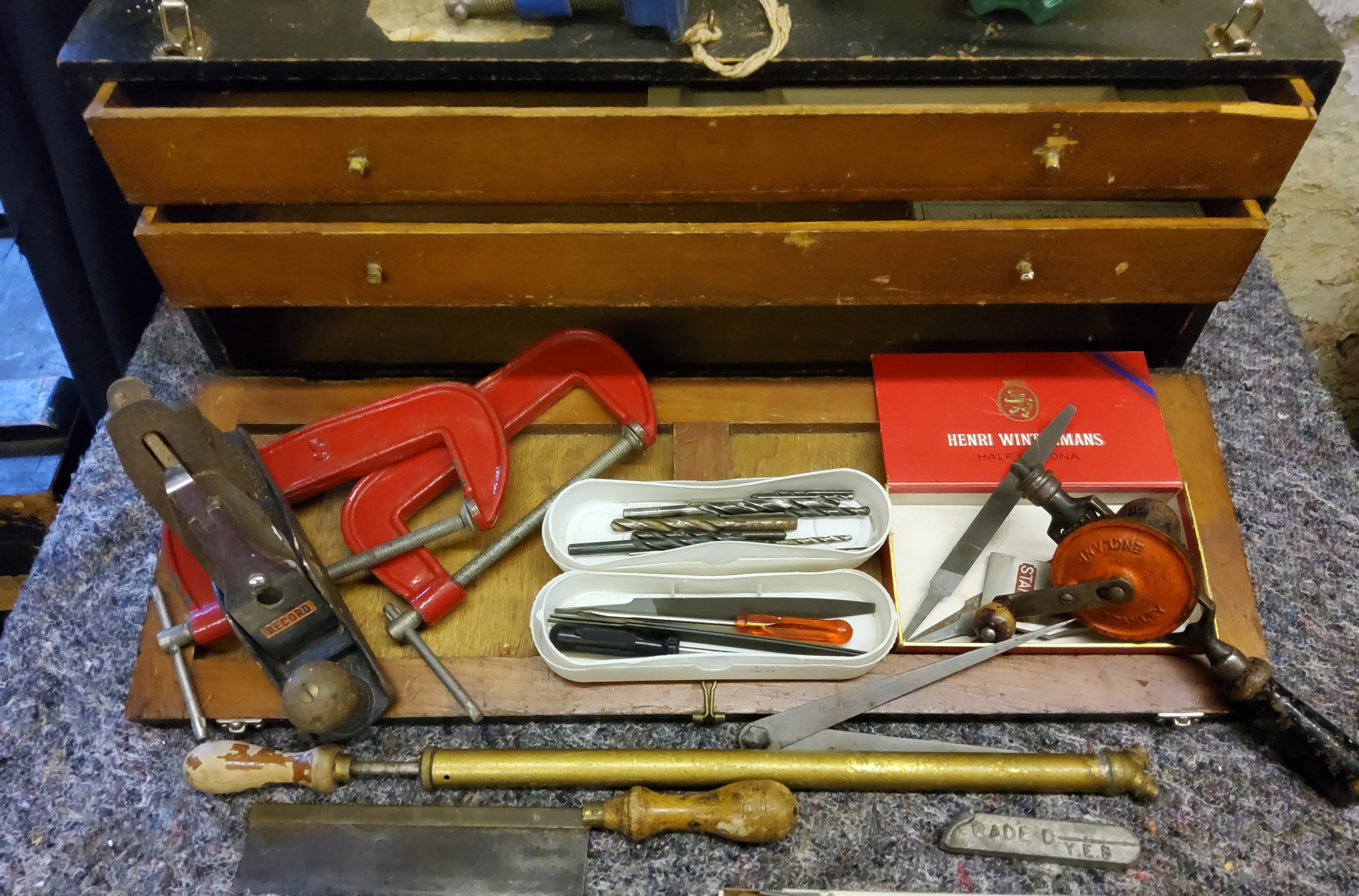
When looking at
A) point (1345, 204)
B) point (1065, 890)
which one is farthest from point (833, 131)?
point (1345, 204)

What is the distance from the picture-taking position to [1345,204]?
47.1 inches

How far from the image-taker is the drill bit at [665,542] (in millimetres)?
901

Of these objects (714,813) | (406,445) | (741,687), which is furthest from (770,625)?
(406,445)

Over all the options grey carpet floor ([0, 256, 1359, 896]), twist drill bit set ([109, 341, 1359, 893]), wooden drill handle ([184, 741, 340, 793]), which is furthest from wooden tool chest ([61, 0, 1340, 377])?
wooden drill handle ([184, 741, 340, 793])

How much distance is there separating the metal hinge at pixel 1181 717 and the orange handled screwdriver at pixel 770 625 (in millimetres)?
283

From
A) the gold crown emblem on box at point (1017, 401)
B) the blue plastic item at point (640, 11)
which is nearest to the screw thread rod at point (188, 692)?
the blue plastic item at point (640, 11)

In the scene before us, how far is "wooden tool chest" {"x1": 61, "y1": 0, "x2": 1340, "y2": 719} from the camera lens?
2.55 feet

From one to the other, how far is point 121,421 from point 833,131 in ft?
1.90

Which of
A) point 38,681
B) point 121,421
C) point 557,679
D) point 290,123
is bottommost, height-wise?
point 38,681

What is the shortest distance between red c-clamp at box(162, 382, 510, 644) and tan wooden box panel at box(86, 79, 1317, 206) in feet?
0.67

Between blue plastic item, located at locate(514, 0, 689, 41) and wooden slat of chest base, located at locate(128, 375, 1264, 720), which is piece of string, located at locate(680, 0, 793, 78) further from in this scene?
wooden slat of chest base, located at locate(128, 375, 1264, 720)

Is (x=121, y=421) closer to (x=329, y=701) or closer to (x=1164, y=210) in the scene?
(x=329, y=701)

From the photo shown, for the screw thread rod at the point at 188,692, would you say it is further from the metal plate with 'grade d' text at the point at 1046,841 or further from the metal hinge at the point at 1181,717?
the metal hinge at the point at 1181,717

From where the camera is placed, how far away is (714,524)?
898 millimetres
